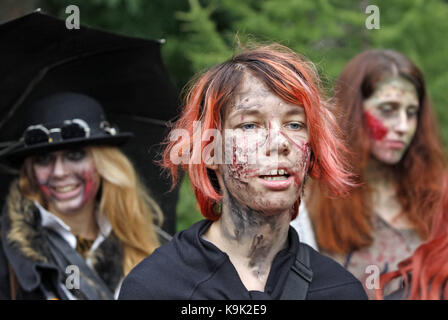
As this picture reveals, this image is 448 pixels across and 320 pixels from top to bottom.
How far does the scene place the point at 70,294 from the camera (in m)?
3.25

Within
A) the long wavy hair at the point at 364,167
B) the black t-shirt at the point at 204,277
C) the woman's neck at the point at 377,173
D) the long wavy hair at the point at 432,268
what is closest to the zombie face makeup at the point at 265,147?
the black t-shirt at the point at 204,277

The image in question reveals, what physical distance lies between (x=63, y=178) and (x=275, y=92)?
5.48 ft

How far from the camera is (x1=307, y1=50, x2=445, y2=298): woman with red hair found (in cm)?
376

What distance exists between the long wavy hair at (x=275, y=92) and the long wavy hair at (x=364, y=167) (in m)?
1.20

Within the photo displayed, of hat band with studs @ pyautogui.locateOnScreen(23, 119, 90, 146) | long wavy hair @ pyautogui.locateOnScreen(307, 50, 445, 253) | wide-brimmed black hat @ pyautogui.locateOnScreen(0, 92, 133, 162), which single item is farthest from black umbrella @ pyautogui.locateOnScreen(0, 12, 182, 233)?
long wavy hair @ pyautogui.locateOnScreen(307, 50, 445, 253)

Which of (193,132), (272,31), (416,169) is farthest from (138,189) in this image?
(272,31)

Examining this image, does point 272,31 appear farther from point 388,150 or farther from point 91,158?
point 91,158

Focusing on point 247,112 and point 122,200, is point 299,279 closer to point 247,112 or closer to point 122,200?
point 247,112

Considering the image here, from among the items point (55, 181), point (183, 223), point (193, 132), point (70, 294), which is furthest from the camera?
point (183, 223)

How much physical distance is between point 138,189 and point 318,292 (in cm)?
186

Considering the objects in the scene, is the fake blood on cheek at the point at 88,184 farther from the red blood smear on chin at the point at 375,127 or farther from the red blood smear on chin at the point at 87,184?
the red blood smear on chin at the point at 375,127

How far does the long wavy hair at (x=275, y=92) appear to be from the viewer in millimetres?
2309

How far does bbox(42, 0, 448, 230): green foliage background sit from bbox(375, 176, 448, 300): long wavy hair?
210cm
